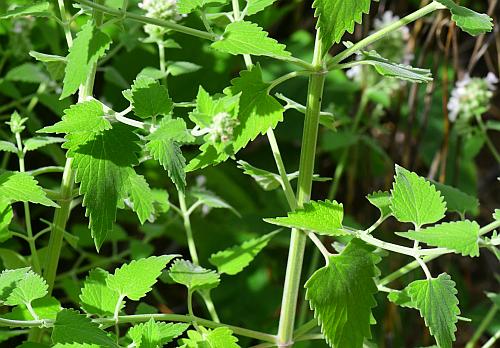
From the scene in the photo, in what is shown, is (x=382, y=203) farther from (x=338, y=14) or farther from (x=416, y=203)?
(x=338, y=14)

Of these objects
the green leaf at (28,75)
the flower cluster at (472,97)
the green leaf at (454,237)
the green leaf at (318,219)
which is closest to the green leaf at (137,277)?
the green leaf at (318,219)

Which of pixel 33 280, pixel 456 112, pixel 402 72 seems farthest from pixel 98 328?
pixel 456 112

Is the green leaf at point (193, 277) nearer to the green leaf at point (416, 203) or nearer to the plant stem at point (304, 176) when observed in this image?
the plant stem at point (304, 176)

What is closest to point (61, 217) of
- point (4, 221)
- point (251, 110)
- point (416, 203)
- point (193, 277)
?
point (4, 221)

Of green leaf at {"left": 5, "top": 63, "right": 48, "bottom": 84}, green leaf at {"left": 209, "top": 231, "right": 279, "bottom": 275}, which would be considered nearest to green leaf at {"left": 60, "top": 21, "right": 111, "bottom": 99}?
green leaf at {"left": 209, "top": 231, "right": 279, "bottom": 275}

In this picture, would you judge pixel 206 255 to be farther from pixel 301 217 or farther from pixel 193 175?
pixel 301 217

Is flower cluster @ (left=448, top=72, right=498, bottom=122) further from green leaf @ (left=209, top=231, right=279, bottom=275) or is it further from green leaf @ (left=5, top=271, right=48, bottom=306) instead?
green leaf @ (left=5, top=271, right=48, bottom=306)

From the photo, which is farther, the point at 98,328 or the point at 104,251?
the point at 104,251
